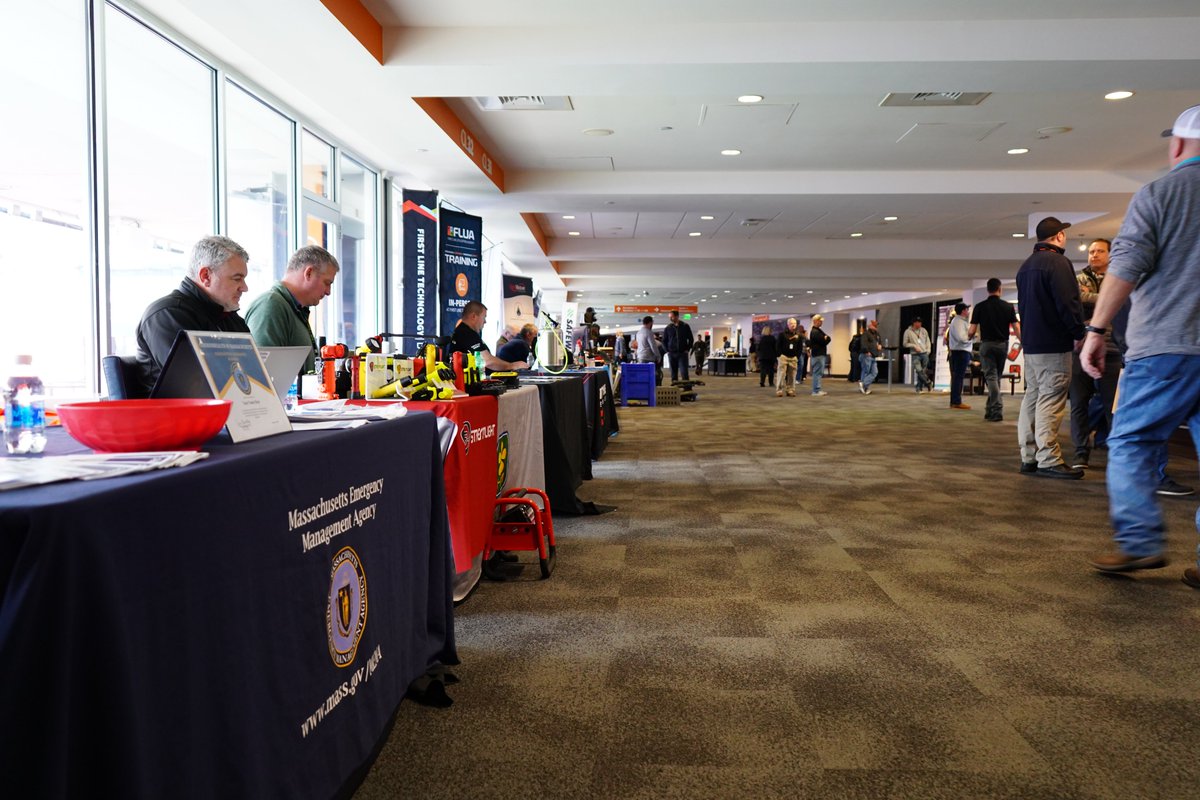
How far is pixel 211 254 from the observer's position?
2854mm

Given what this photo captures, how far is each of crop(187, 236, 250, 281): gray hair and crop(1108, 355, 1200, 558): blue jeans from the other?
335cm

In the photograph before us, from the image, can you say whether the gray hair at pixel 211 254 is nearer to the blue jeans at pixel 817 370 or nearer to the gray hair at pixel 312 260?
the gray hair at pixel 312 260

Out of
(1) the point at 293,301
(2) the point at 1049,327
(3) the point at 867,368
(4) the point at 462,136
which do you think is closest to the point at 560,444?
(1) the point at 293,301

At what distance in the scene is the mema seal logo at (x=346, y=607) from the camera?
1416 mm

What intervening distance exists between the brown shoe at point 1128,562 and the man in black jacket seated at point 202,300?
3.45m

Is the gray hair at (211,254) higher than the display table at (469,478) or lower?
higher

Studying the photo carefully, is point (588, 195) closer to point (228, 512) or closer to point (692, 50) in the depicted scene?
point (692, 50)

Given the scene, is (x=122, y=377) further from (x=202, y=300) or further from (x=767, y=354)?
(x=767, y=354)

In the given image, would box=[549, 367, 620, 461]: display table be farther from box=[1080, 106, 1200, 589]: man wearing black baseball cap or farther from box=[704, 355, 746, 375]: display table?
box=[704, 355, 746, 375]: display table

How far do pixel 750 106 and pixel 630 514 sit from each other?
4.09 metres

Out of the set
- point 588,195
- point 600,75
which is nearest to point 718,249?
point 588,195

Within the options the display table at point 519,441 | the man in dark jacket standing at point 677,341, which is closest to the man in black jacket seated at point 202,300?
the display table at point 519,441

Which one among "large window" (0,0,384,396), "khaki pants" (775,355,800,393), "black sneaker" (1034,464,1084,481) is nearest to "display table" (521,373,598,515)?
"large window" (0,0,384,396)

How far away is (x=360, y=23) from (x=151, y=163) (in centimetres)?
160
